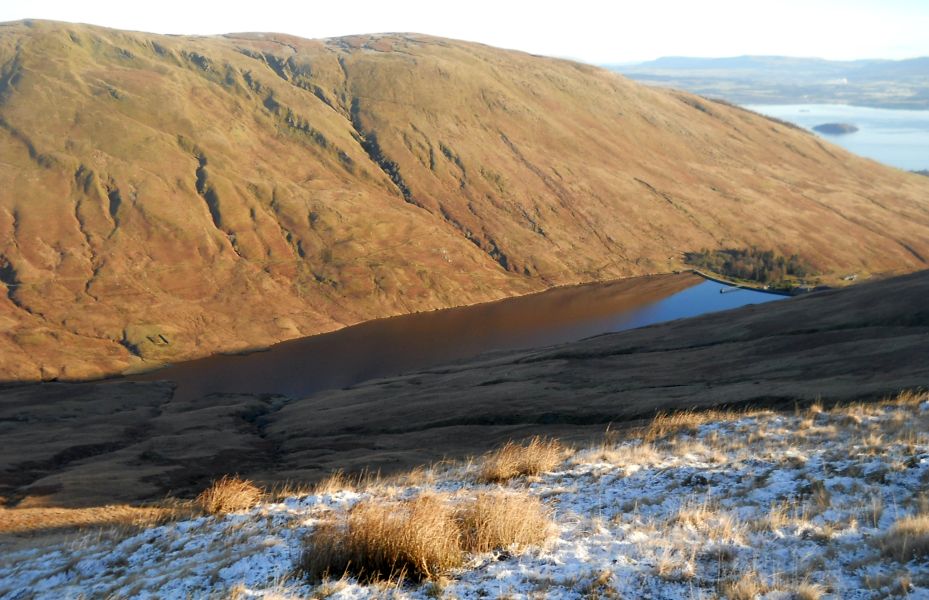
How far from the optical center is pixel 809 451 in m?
14.5

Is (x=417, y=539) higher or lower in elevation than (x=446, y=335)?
higher

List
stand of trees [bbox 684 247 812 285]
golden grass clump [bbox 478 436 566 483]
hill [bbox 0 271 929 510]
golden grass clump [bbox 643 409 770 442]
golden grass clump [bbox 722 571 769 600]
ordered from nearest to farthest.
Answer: golden grass clump [bbox 722 571 769 600]
golden grass clump [bbox 478 436 566 483]
golden grass clump [bbox 643 409 770 442]
hill [bbox 0 271 929 510]
stand of trees [bbox 684 247 812 285]

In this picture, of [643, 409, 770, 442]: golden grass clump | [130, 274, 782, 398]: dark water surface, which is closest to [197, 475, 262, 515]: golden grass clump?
[643, 409, 770, 442]: golden grass clump

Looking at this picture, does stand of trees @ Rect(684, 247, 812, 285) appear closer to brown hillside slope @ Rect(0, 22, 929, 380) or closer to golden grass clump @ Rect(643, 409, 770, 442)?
brown hillside slope @ Rect(0, 22, 929, 380)

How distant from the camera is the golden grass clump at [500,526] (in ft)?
32.7

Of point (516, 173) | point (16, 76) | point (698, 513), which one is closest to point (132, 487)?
point (698, 513)

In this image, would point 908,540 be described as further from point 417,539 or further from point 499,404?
point 499,404

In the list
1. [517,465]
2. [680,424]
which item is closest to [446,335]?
[680,424]

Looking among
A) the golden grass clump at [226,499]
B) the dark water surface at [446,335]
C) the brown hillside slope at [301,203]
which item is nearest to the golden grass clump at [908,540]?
the golden grass clump at [226,499]

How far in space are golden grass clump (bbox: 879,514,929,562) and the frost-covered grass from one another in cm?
2

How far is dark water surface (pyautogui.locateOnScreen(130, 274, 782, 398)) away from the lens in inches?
3691

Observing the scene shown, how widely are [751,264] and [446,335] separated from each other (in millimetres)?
78832

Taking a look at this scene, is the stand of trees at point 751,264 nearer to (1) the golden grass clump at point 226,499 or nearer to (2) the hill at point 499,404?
(2) the hill at point 499,404

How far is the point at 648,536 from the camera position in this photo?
10.3 m
